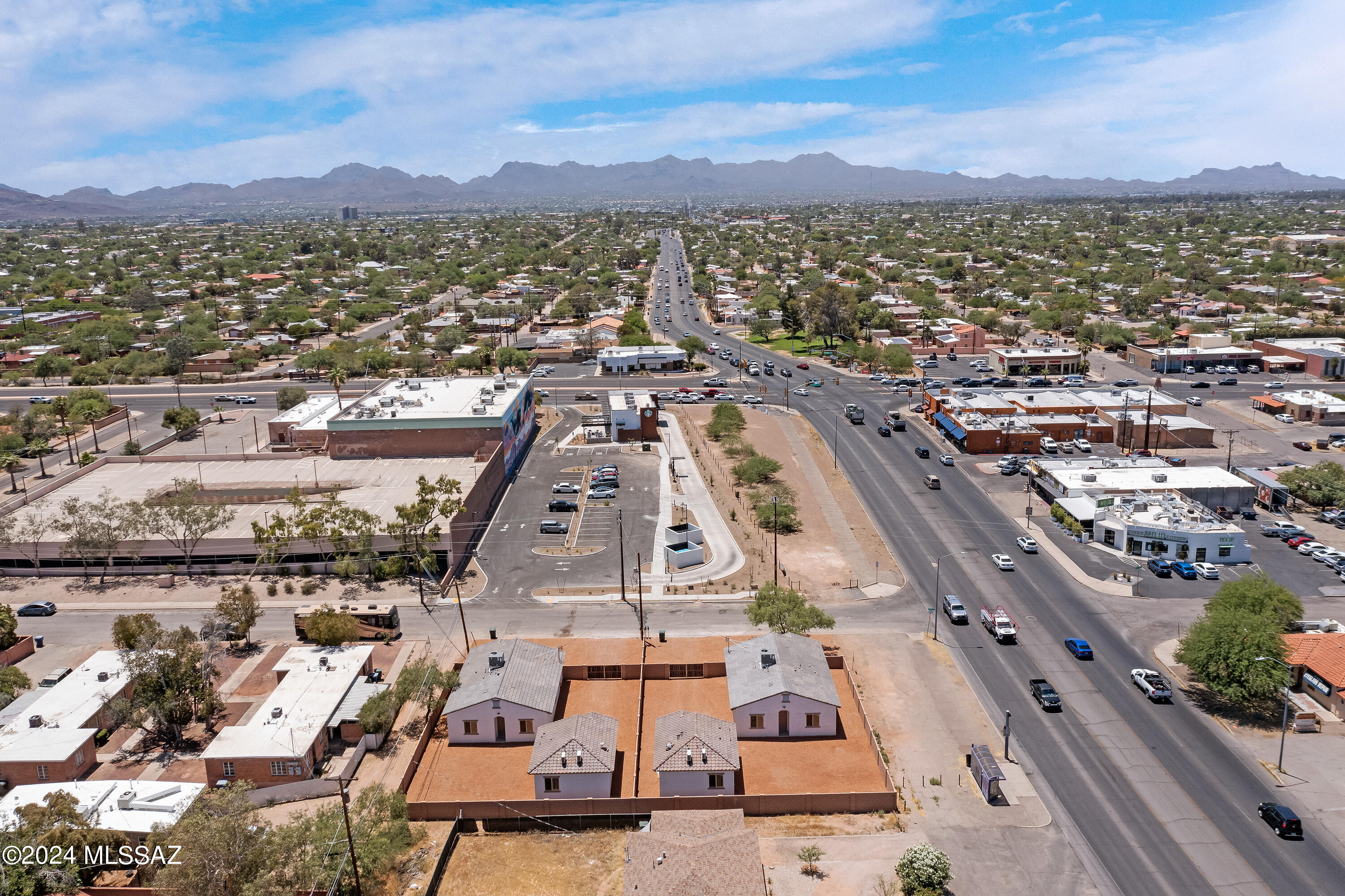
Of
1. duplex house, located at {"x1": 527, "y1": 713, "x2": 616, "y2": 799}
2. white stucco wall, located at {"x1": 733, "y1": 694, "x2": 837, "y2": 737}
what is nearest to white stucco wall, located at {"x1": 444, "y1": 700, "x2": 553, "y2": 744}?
duplex house, located at {"x1": 527, "y1": 713, "x2": 616, "y2": 799}

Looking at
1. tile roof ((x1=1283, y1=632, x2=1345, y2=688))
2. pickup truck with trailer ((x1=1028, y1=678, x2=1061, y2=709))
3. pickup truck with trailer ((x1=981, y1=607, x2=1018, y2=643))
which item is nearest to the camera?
tile roof ((x1=1283, y1=632, x2=1345, y2=688))

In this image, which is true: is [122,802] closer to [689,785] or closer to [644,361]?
[689,785]

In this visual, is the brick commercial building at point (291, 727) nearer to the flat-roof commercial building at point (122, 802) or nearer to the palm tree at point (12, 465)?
the flat-roof commercial building at point (122, 802)

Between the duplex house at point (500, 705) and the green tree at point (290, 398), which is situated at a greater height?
the green tree at point (290, 398)

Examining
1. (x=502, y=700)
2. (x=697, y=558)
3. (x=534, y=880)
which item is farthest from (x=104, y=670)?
(x=697, y=558)

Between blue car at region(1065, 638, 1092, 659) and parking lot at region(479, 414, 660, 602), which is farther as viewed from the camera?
parking lot at region(479, 414, 660, 602)

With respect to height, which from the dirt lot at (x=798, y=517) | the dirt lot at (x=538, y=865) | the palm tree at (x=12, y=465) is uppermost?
the palm tree at (x=12, y=465)

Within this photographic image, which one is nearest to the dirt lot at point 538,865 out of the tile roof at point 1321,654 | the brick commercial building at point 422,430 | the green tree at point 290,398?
the tile roof at point 1321,654

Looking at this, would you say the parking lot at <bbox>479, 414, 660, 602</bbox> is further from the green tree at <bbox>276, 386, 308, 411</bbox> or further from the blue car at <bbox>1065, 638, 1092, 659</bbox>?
the green tree at <bbox>276, 386, 308, 411</bbox>
